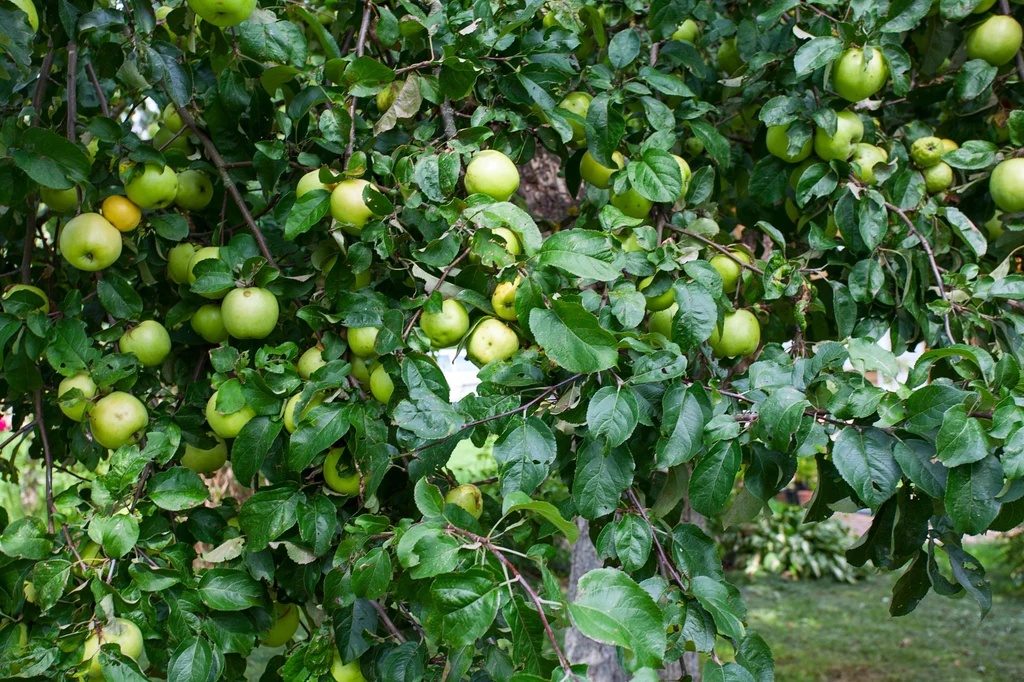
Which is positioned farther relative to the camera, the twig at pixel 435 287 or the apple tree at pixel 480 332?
the twig at pixel 435 287

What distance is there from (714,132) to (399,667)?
113 cm

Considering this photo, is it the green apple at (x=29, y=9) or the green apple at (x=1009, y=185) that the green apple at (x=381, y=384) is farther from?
the green apple at (x=1009, y=185)

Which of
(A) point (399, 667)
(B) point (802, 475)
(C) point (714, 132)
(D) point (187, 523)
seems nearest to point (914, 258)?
(C) point (714, 132)

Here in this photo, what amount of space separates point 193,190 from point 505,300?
0.77 meters

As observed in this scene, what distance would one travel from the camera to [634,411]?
1.05 metres

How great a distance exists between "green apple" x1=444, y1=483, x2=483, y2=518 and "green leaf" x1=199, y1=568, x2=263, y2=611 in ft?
1.11

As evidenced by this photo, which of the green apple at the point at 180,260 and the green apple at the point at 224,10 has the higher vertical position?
the green apple at the point at 224,10

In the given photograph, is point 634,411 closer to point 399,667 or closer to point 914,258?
point 399,667

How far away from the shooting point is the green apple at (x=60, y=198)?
1.50 meters

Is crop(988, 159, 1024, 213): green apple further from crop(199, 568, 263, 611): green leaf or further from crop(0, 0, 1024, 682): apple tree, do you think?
crop(199, 568, 263, 611): green leaf

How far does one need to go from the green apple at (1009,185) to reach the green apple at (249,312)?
140 centimetres

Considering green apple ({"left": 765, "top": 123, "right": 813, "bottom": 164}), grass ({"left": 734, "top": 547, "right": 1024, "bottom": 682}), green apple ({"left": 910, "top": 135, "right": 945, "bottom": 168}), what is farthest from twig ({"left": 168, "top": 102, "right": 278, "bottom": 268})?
grass ({"left": 734, "top": 547, "right": 1024, "bottom": 682})

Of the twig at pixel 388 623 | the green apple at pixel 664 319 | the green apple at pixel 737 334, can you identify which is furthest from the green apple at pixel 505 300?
the twig at pixel 388 623

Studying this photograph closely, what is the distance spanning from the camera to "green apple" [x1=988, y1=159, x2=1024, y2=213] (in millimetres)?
1509
